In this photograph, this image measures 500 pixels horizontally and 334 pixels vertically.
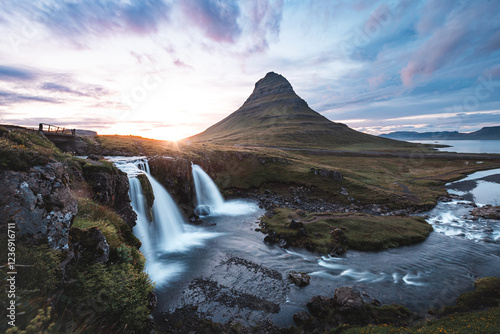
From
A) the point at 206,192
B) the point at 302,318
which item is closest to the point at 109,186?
the point at 302,318

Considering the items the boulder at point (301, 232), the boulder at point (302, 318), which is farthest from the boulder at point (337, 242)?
the boulder at point (302, 318)

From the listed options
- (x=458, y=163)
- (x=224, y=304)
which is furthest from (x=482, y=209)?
(x=458, y=163)

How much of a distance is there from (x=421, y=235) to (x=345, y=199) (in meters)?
19.1

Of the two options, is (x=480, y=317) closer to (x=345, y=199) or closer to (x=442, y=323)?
(x=442, y=323)

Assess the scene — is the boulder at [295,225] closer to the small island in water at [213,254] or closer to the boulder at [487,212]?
the small island in water at [213,254]

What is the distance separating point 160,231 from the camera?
98.3 feet

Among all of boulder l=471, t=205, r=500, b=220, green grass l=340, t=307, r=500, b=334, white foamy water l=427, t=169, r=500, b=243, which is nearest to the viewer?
green grass l=340, t=307, r=500, b=334

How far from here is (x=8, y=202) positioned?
9.46 metres

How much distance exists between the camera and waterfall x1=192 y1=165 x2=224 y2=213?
154 feet

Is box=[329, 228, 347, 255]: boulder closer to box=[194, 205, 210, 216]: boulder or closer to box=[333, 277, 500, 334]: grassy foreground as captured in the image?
box=[333, 277, 500, 334]: grassy foreground

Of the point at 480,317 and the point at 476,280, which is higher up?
the point at 480,317

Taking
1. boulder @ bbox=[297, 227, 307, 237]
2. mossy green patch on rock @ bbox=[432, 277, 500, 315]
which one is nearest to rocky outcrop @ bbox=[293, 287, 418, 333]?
mossy green patch on rock @ bbox=[432, 277, 500, 315]

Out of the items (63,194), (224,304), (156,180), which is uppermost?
(63,194)

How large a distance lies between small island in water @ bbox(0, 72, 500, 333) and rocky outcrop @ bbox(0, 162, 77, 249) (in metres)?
0.05
